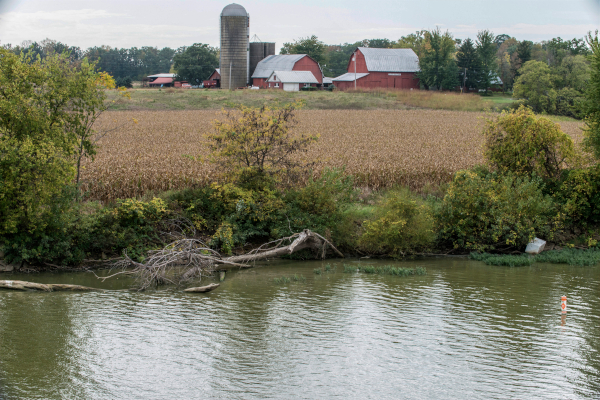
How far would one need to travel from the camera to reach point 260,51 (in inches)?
3504

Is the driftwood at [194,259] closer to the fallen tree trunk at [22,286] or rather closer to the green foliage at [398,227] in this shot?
the green foliage at [398,227]

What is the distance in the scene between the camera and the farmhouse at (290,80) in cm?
7658

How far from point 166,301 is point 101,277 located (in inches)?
108

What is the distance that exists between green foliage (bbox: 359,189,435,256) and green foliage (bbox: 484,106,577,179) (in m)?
4.49

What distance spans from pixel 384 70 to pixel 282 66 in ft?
49.9

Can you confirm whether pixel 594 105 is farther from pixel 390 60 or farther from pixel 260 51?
pixel 260 51

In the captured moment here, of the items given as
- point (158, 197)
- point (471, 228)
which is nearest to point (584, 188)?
point (471, 228)

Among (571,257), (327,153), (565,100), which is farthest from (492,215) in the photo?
(565,100)

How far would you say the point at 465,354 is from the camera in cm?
903

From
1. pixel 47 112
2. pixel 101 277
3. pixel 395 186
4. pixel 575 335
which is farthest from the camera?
pixel 395 186

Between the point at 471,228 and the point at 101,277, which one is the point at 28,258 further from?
the point at 471,228

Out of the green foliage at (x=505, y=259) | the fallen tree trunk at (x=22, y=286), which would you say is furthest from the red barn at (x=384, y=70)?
the fallen tree trunk at (x=22, y=286)

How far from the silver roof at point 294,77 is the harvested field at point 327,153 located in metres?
35.3

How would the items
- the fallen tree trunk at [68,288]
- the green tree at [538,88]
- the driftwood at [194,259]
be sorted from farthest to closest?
the green tree at [538,88] → the driftwood at [194,259] → the fallen tree trunk at [68,288]
